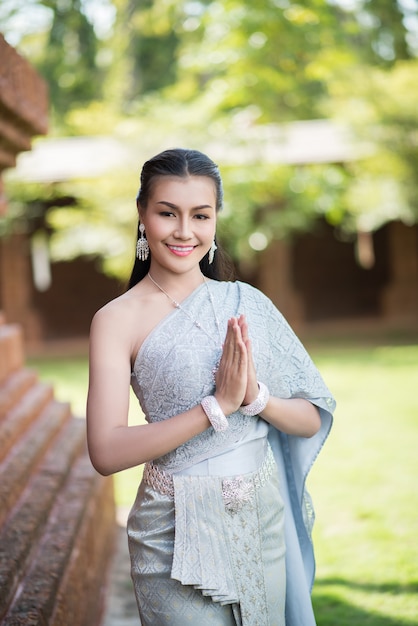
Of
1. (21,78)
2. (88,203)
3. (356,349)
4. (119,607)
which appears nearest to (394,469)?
(119,607)

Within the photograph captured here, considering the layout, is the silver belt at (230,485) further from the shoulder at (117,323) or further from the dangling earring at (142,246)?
the dangling earring at (142,246)

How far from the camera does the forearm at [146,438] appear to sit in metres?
1.73

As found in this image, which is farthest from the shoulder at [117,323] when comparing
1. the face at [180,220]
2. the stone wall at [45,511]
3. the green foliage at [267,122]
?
the green foliage at [267,122]

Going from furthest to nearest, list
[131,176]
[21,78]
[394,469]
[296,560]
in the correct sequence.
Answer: [131,176] → [394,469] → [21,78] → [296,560]

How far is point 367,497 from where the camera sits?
5363mm

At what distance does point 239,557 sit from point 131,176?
983cm

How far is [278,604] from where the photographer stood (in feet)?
6.50

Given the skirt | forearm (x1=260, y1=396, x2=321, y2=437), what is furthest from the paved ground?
forearm (x1=260, y1=396, x2=321, y2=437)

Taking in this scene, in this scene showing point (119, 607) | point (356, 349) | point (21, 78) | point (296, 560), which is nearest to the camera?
point (296, 560)

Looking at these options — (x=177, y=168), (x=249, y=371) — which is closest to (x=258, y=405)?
(x=249, y=371)

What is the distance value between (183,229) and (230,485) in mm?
591

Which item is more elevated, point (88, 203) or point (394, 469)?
point (88, 203)

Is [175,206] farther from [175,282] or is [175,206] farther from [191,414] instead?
[191,414]

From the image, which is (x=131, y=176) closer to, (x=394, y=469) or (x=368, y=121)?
(x=368, y=121)
